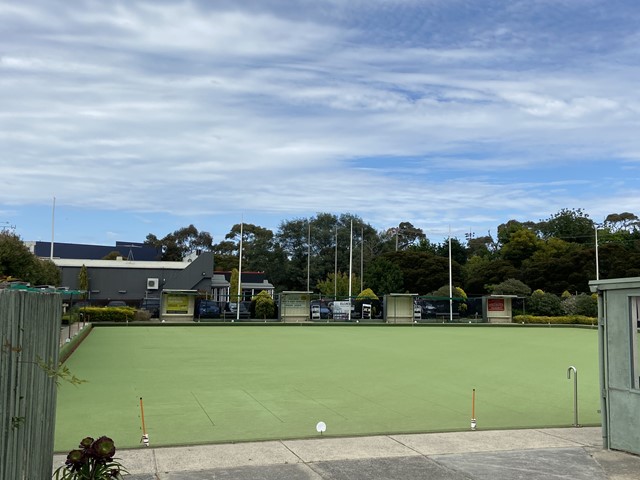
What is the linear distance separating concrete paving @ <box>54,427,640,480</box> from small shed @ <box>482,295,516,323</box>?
37330mm

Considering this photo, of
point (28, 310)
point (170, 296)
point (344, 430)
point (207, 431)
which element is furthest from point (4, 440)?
point (170, 296)

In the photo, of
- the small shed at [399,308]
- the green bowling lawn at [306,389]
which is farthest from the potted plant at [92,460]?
the small shed at [399,308]

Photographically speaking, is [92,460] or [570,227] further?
[570,227]

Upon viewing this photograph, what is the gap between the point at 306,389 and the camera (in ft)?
47.9

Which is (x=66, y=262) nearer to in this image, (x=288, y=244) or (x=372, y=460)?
(x=288, y=244)

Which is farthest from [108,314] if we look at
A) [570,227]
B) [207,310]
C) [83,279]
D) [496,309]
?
[570,227]

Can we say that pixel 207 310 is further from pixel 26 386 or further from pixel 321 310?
pixel 26 386

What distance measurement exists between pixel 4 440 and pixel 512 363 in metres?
18.1

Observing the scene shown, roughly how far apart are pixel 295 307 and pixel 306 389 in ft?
95.1

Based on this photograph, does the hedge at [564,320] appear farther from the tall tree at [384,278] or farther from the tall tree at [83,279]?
the tall tree at [83,279]

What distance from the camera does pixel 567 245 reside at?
77938 millimetres

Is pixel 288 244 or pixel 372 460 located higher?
pixel 288 244

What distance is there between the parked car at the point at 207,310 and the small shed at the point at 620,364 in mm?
35228

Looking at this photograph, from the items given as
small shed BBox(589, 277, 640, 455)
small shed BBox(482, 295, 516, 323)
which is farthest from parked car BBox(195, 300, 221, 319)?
small shed BBox(589, 277, 640, 455)
